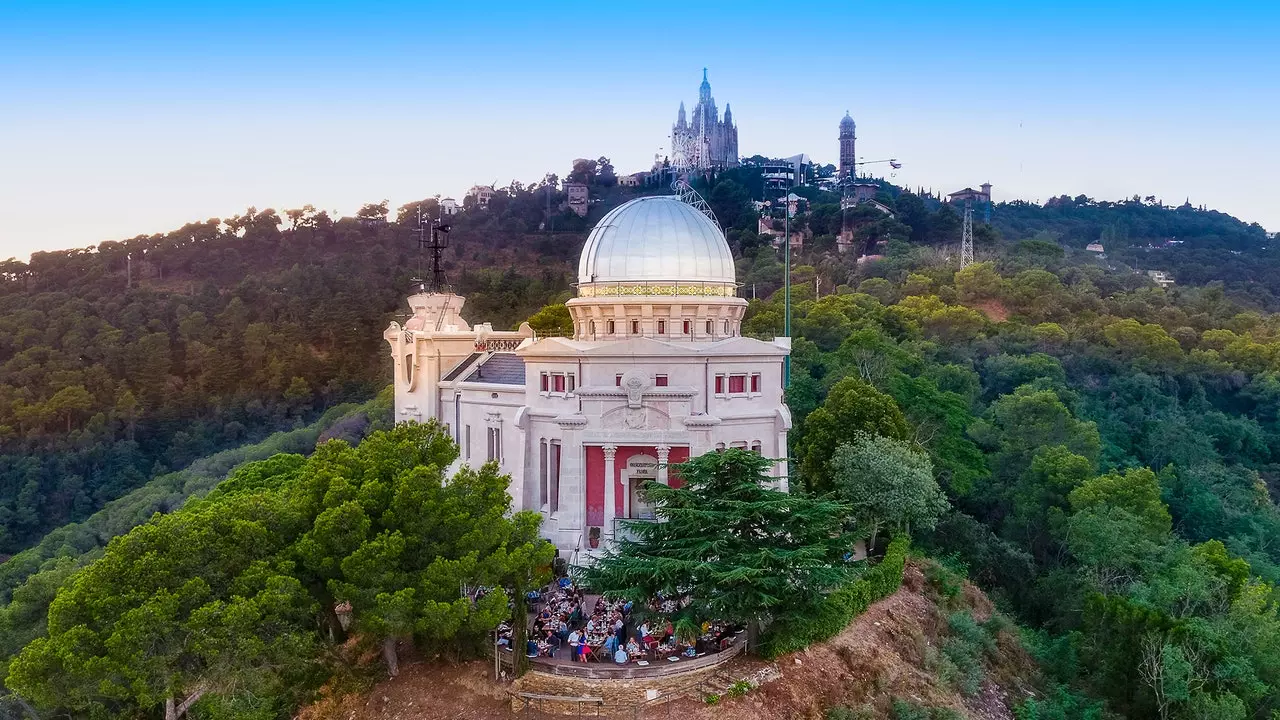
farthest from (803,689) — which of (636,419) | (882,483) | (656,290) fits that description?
(656,290)

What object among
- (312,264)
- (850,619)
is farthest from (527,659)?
(312,264)

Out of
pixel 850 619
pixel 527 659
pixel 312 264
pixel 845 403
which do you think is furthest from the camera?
pixel 312 264

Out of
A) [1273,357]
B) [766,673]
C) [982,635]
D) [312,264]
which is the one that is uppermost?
[312,264]

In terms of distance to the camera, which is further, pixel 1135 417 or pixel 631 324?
pixel 1135 417

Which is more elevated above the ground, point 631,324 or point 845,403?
point 631,324

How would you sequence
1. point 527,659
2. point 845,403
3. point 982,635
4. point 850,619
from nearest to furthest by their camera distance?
point 527,659
point 850,619
point 982,635
point 845,403

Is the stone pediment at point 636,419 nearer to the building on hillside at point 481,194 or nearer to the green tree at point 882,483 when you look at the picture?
the green tree at point 882,483

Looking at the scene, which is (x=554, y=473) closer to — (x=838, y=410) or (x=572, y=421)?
(x=572, y=421)

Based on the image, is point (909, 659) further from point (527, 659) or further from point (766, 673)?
point (527, 659)
